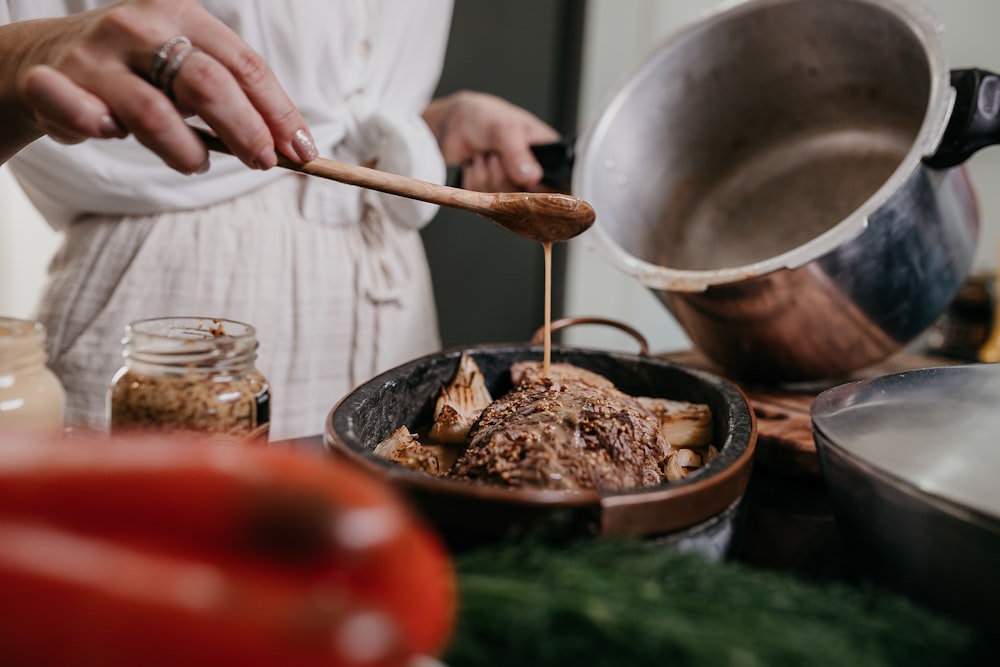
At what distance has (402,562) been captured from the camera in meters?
0.34

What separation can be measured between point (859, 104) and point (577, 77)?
131 cm

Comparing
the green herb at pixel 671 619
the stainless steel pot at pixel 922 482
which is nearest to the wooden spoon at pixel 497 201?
the stainless steel pot at pixel 922 482

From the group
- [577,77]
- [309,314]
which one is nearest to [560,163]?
[309,314]

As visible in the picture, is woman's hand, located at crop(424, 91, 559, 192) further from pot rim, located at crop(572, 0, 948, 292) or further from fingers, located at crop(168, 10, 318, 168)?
fingers, located at crop(168, 10, 318, 168)

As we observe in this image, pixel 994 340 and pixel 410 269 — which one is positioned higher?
pixel 410 269

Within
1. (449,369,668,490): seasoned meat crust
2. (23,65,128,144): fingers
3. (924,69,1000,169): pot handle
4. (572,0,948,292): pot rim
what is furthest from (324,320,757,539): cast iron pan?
(924,69,1000,169): pot handle

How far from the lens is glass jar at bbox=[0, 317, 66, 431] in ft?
1.88

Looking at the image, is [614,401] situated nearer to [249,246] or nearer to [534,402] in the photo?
[534,402]

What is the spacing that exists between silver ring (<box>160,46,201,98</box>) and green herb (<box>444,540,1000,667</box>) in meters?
0.54

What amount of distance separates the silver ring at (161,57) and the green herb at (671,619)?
1.81 ft

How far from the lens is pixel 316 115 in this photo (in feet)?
4.45

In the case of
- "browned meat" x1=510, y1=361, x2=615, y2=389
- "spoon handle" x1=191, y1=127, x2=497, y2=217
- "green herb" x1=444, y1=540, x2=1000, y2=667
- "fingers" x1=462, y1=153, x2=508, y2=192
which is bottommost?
"browned meat" x1=510, y1=361, x2=615, y2=389

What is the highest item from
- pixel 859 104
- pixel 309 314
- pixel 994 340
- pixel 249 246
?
pixel 859 104

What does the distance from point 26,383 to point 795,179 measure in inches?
55.6
